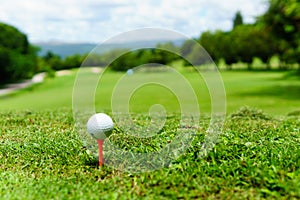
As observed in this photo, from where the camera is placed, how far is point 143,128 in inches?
258

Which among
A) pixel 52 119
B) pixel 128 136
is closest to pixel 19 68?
pixel 52 119

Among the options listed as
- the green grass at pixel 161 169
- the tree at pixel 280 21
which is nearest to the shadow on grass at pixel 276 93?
the tree at pixel 280 21

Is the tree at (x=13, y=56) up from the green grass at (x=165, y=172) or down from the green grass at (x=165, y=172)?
up

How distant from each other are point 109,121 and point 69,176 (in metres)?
0.81

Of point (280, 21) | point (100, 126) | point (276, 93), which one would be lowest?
point (276, 93)

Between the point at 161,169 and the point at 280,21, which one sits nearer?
the point at 161,169

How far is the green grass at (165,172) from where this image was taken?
3.95m

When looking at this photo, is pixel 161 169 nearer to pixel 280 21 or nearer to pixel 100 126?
pixel 100 126

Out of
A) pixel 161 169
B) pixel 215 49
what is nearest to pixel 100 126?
pixel 161 169

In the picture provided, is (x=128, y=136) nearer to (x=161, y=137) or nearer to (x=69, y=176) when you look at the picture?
(x=161, y=137)

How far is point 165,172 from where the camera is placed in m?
4.32

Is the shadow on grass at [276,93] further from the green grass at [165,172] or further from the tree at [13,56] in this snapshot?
the tree at [13,56]

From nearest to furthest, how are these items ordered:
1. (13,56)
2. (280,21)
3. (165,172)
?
(165,172) < (280,21) < (13,56)

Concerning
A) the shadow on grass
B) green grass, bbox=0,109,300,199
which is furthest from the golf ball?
the shadow on grass
